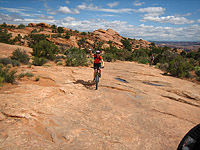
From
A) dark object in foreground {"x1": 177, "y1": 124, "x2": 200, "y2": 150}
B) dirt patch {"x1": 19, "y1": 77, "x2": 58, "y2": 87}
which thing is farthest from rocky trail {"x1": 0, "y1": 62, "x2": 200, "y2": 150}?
dirt patch {"x1": 19, "y1": 77, "x2": 58, "y2": 87}

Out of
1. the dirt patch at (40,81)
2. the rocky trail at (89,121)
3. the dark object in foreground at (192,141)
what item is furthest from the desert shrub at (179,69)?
the dark object in foreground at (192,141)

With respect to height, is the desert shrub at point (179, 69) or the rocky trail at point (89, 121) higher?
the desert shrub at point (179, 69)

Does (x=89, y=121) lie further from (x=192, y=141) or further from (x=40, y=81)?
(x=40, y=81)

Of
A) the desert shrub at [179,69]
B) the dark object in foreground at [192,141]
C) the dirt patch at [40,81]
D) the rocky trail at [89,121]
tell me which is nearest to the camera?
the dark object in foreground at [192,141]

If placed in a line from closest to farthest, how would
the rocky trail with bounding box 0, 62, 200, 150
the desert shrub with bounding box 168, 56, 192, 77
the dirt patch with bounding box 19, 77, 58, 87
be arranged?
the rocky trail with bounding box 0, 62, 200, 150 < the dirt patch with bounding box 19, 77, 58, 87 < the desert shrub with bounding box 168, 56, 192, 77

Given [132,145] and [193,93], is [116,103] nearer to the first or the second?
[132,145]

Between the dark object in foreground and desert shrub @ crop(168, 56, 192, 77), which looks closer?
the dark object in foreground

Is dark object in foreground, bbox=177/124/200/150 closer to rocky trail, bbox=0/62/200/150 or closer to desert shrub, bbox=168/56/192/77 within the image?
rocky trail, bbox=0/62/200/150

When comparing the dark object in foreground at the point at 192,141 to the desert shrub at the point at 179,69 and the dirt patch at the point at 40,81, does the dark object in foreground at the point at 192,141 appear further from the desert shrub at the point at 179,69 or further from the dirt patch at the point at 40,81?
the desert shrub at the point at 179,69

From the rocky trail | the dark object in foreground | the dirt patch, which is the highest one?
the dark object in foreground

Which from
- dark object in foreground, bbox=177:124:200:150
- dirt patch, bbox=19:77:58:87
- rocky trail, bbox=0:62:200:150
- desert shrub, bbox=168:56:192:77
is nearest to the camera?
dark object in foreground, bbox=177:124:200:150

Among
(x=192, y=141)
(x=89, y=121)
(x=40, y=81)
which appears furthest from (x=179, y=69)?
(x=192, y=141)

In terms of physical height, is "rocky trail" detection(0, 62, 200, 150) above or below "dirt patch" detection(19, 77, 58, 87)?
below

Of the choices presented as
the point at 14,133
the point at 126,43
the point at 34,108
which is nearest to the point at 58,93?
the point at 34,108
